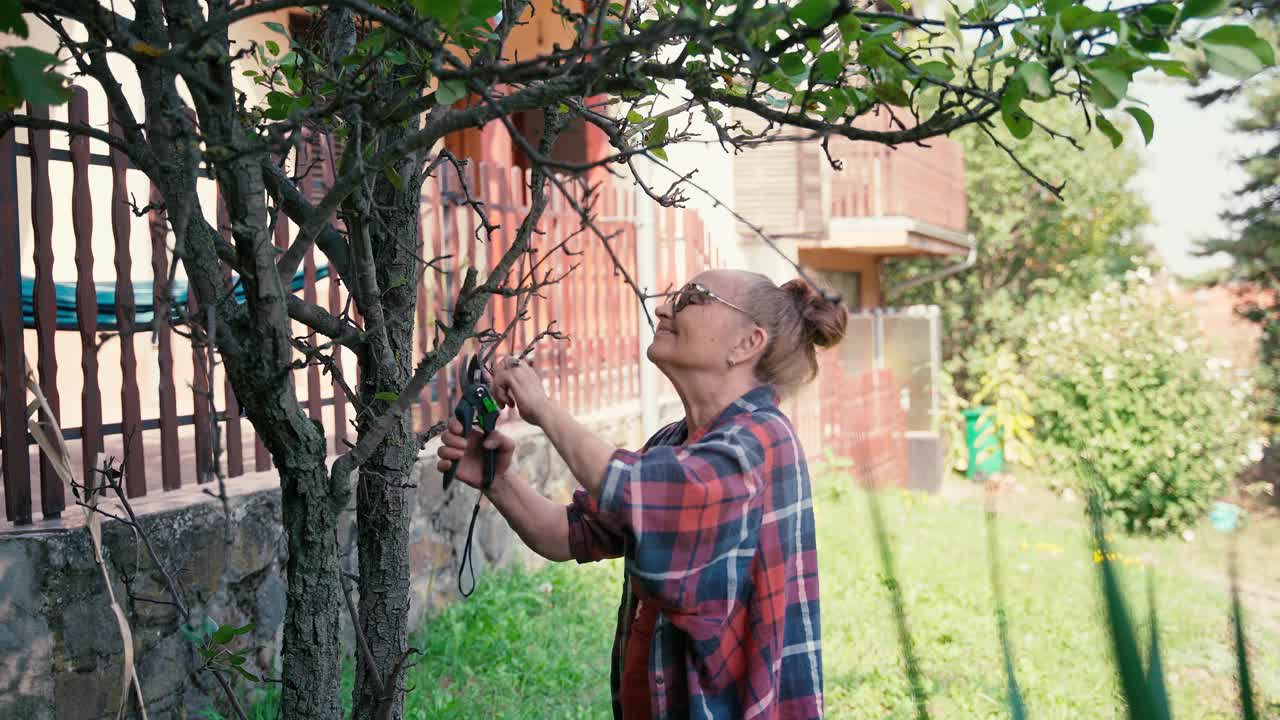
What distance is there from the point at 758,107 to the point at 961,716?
3.61 metres

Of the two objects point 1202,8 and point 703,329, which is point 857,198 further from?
point 1202,8

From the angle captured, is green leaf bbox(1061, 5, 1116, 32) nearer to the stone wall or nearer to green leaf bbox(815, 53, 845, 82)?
green leaf bbox(815, 53, 845, 82)

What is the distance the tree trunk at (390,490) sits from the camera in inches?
88.7

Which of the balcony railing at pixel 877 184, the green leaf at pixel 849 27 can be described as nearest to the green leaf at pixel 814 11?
the green leaf at pixel 849 27

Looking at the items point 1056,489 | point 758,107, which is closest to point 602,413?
point 758,107

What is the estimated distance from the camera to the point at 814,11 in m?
1.40

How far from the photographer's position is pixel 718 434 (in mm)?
2152

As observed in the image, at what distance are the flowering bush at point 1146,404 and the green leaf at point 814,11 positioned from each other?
33.0ft

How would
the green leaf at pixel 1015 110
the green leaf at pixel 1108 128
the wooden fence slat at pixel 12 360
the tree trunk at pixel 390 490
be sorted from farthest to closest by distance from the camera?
the wooden fence slat at pixel 12 360, the tree trunk at pixel 390 490, the green leaf at pixel 1108 128, the green leaf at pixel 1015 110

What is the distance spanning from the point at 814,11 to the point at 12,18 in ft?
2.92

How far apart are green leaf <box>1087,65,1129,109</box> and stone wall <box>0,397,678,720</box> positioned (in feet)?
5.56

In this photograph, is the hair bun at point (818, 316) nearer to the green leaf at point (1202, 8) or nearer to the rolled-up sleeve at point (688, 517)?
the rolled-up sleeve at point (688, 517)

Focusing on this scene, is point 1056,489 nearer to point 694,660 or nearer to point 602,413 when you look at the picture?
point 602,413

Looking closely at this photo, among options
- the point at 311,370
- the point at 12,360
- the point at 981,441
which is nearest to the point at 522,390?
the point at 12,360
